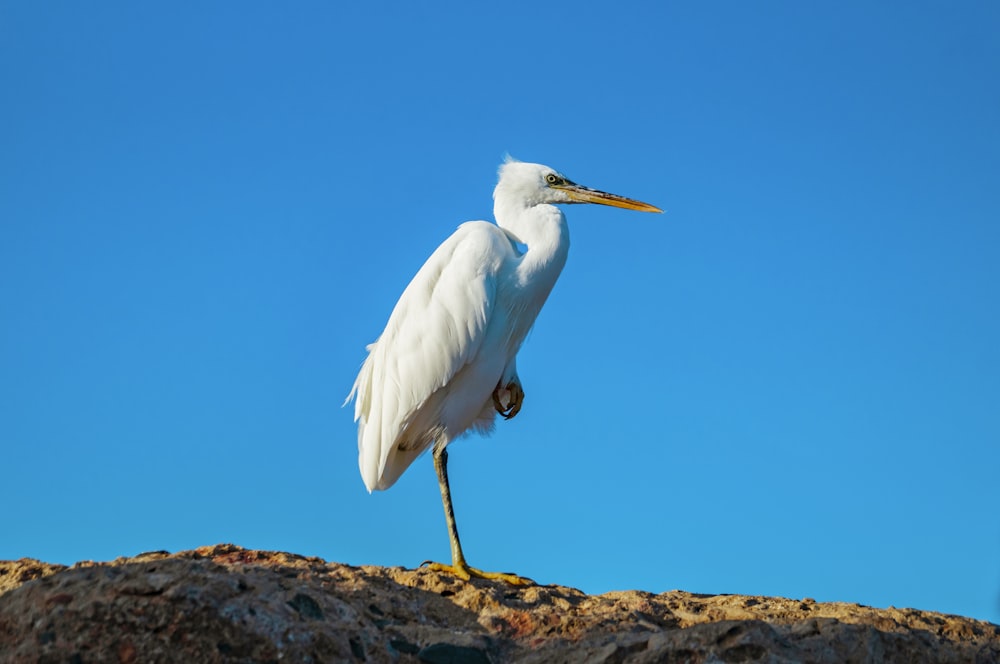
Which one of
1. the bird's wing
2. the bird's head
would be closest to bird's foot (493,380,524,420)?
the bird's wing

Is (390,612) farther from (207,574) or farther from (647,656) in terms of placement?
(647,656)

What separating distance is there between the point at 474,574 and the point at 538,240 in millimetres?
3059

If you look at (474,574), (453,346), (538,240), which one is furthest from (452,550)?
(538,240)

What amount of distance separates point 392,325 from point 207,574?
403 cm

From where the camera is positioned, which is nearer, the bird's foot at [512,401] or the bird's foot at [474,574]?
the bird's foot at [474,574]

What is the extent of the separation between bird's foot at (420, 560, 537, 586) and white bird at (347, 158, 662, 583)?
0.15 metres

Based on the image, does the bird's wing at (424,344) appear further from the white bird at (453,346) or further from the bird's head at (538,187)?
the bird's head at (538,187)

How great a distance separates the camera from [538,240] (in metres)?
9.15

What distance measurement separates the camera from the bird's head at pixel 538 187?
976cm

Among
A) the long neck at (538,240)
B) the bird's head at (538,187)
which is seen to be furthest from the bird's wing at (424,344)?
the bird's head at (538,187)

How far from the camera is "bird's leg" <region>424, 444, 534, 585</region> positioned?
25.8 ft

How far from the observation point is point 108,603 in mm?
5062

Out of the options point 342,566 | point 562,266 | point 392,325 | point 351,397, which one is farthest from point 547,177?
point 342,566

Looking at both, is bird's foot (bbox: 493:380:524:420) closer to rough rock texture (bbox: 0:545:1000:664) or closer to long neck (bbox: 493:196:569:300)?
long neck (bbox: 493:196:569:300)
